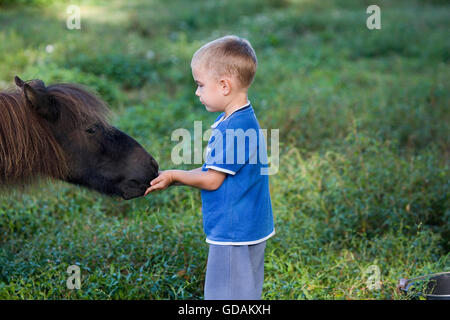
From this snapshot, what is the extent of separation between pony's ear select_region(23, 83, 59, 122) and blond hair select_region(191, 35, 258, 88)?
84cm

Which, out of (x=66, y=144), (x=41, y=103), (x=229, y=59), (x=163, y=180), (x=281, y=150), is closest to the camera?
(x=229, y=59)

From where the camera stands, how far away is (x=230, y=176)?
2.45m

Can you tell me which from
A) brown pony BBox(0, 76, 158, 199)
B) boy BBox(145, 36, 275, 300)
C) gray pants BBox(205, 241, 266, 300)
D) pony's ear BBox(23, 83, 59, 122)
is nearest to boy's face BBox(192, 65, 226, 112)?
boy BBox(145, 36, 275, 300)

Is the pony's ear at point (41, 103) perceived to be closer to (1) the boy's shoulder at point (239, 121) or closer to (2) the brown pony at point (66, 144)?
(2) the brown pony at point (66, 144)

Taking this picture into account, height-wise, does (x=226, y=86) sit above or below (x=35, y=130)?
above

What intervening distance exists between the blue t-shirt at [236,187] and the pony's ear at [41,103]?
2.94ft

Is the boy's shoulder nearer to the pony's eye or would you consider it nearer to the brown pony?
the brown pony

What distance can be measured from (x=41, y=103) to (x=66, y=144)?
0.84ft

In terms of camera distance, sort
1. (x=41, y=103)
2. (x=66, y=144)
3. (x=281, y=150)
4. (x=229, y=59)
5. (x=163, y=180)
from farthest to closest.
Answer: (x=281, y=150), (x=66, y=144), (x=41, y=103), (x=163, y=180), (x=229, y=59)

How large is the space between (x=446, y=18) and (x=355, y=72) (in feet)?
16.4

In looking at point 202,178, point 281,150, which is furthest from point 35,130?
point 281,150

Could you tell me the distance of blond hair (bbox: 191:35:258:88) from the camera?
94.8 inches

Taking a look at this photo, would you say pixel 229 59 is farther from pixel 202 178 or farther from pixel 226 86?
pixel 202 178
